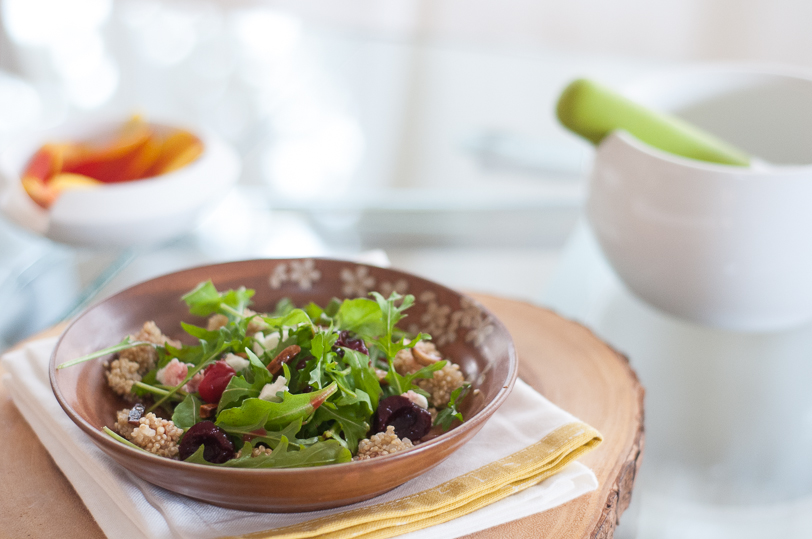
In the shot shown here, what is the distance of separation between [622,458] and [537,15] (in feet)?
5.78

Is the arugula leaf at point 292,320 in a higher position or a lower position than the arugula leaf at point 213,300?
higher

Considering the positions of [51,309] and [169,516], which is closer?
[169,516]

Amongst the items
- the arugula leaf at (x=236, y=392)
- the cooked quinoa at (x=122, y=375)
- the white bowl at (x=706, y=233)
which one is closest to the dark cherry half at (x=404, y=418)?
the arugula leaf at (x=236, y=392)

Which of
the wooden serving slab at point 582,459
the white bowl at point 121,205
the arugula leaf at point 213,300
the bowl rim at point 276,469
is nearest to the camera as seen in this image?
the bowl rim at point 276,469

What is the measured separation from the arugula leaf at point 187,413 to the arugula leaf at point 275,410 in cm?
4

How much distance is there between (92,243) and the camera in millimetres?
855

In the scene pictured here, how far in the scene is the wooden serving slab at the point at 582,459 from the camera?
57 cm

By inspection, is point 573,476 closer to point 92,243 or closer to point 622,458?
point 622,458

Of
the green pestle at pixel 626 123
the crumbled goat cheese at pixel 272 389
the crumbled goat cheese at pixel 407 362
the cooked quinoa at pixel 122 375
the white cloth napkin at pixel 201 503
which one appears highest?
the green pestle at pixel 626 123

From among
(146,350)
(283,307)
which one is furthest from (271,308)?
(146,350)

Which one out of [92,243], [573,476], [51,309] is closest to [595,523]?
[573,476]

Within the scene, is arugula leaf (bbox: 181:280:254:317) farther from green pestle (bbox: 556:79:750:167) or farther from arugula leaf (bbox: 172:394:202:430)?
green pestle (bbox: 556:79:750:167)

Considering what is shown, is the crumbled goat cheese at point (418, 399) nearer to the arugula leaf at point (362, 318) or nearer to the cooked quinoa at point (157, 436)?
the arugula leaf at point (362, 318)

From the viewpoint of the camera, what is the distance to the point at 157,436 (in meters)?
0.55
